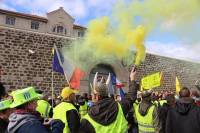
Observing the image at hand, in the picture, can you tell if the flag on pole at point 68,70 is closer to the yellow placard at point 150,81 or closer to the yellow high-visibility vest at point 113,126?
the yellow placard at point 150,81

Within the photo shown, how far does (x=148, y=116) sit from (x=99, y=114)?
311 cm

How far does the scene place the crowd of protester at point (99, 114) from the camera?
400cm

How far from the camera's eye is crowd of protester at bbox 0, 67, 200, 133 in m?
4.00

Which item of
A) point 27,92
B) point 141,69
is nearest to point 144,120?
point 27,92

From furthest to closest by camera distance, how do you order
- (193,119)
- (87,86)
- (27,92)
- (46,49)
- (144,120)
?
1. (87,86)
2. (46,49)
3. (144,120)
4. (193,119)
5. (27,92)

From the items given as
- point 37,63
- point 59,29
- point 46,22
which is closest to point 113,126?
point 37,63

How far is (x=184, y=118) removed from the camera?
20.1ft

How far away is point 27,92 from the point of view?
4031 millimetres

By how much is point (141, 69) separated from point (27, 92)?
2096 cm

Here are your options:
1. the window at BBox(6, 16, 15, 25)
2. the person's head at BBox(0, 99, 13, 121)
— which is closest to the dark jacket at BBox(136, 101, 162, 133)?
the person's head at BBox(0, 99, 13, 121)

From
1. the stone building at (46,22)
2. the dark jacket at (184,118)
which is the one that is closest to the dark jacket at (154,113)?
the dark jacket at (184,118)

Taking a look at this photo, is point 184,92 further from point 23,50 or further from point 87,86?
point 87,86

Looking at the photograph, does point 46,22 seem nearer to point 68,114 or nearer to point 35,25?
point 35,25

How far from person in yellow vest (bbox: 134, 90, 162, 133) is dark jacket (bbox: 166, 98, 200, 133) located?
112 centimetres
